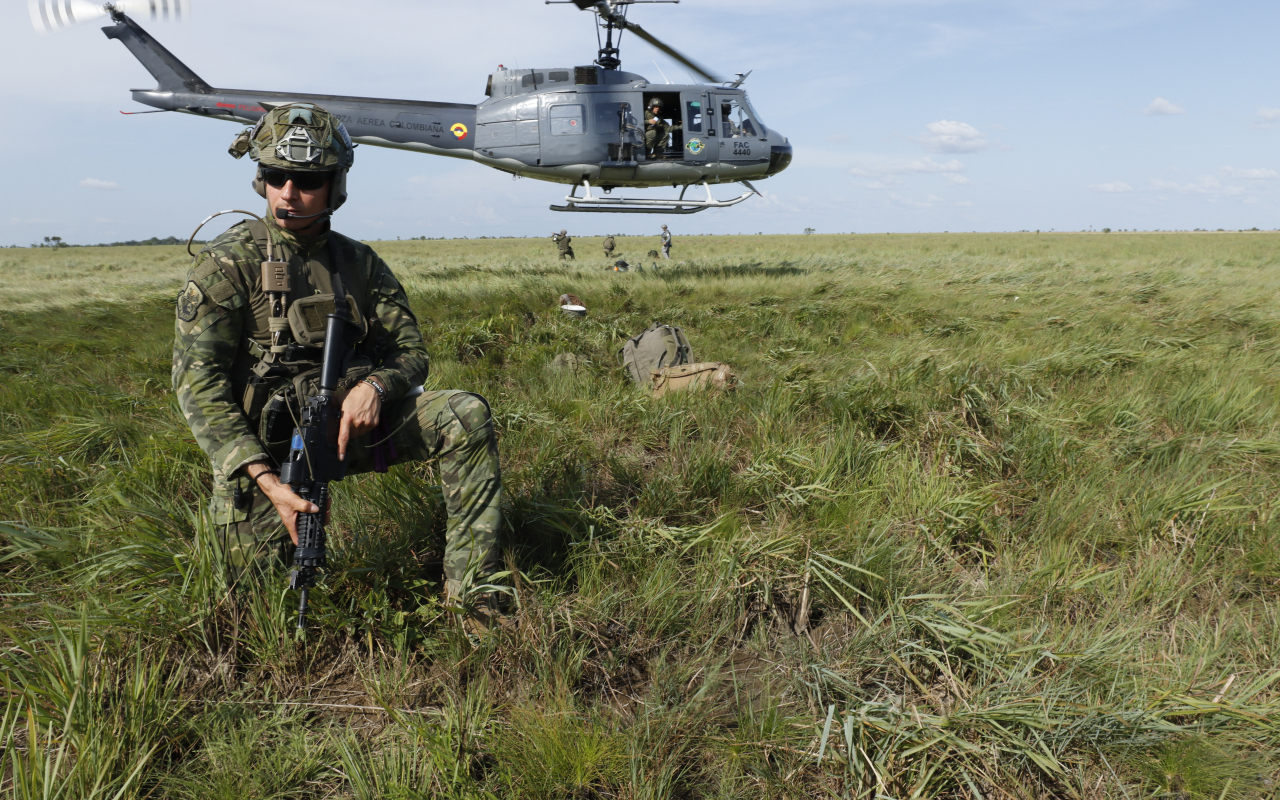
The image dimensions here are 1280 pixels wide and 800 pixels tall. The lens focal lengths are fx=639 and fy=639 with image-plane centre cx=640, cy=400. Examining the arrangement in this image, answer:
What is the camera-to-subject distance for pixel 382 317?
8.47 ft

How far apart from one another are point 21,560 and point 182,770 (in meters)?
1.43

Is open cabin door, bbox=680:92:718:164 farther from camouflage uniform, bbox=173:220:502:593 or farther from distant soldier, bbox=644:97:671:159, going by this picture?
camouflage uniform, bbox=173:220:502:593

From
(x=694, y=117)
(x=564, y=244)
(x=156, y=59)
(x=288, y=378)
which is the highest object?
(x=156, y=59)

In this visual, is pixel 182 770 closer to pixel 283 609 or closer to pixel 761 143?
pixel 283 609

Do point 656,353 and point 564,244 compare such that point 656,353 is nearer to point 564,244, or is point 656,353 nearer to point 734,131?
point 734,131

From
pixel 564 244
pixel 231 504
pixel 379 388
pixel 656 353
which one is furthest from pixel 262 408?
pixel 564 244

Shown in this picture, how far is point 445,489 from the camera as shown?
2324mm

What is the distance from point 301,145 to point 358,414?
94 centimetres

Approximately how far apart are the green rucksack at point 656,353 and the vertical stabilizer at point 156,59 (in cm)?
1301

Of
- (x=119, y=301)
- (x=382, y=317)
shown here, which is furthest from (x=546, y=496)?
(x=119, y=301)

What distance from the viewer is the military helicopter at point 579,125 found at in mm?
11812

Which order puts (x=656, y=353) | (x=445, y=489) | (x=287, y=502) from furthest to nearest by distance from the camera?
(x=656, y=353) < (x=445, y=489) < (x=287, y=502)

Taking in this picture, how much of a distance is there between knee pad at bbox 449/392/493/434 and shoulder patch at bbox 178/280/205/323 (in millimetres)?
880

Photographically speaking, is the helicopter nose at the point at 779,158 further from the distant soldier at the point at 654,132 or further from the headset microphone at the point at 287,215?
the headset microphone at the point at 287,215
